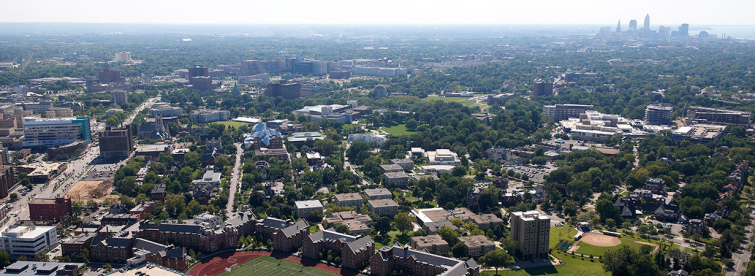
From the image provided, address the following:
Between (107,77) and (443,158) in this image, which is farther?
(107,77)

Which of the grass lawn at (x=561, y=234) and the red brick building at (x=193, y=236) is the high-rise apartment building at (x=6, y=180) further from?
the grass lawn at (x=561, y=234)

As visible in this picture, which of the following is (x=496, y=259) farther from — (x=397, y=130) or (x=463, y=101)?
(x=463, y=101)

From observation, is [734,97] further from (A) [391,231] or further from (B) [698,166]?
(A) [391,231]

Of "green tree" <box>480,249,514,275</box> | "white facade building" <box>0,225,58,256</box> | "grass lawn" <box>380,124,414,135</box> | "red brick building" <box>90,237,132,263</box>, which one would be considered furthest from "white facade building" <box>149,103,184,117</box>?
"green tree" <box>480,249,514,275</box>

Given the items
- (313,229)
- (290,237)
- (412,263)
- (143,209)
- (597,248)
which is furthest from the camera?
(143,209)

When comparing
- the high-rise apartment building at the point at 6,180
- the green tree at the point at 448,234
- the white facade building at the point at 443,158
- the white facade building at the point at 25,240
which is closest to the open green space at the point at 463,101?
the white facade building at the point at 443,158

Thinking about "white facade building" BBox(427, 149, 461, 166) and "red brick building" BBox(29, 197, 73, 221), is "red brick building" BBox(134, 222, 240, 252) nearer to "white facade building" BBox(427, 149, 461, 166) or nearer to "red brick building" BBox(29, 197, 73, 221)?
"red brick building" BBox(29, 197, 73, 221)

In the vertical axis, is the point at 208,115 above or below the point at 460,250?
above

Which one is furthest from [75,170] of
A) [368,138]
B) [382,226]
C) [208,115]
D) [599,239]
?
[599,239]
